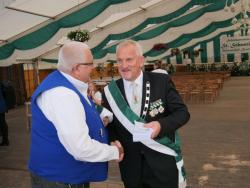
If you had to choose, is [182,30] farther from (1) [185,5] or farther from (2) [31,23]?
(2) [31,23]

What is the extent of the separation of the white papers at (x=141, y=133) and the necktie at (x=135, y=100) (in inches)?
6.9

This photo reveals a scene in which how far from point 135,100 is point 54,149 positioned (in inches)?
25.2

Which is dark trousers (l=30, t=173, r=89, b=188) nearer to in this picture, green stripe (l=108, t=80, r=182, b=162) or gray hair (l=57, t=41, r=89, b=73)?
green stripe (l=108, t=80, r=182, b=162)

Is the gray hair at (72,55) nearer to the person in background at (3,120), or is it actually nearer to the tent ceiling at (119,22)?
the person in background at (3,120)

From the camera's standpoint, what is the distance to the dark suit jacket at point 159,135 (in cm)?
235

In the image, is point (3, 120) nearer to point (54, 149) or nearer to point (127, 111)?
point (127, 111)

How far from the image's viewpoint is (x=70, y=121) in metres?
1.84

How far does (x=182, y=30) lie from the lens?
18703mm

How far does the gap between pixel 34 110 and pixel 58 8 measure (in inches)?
326

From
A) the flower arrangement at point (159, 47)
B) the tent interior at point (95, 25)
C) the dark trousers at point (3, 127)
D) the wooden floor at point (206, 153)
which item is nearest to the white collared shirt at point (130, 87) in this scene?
the wooden floor at point (206, 153)

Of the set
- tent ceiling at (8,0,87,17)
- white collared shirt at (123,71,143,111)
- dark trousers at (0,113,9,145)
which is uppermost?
tent ceiling at (8,0,87,17)

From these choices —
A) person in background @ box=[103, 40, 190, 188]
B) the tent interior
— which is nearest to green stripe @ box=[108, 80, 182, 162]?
person in background @ box=[103, 40, 190, 188]

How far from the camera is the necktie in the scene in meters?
2.36

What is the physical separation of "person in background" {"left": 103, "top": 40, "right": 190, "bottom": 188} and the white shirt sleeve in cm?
40
